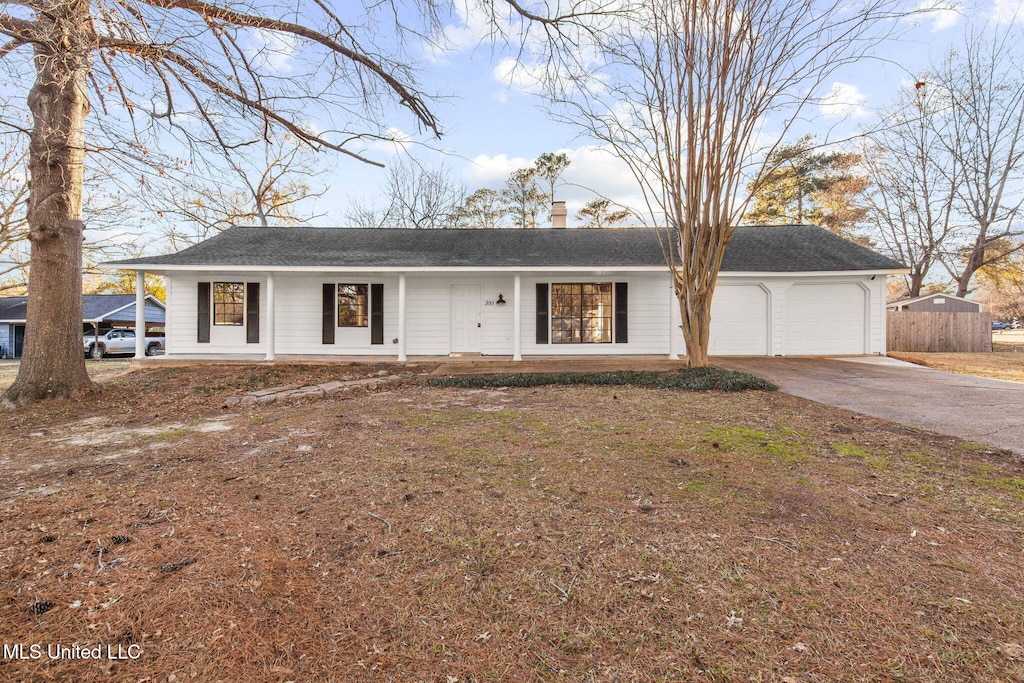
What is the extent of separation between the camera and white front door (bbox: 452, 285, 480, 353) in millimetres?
12141

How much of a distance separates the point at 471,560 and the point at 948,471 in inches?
146

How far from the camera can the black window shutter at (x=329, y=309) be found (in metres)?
11.9

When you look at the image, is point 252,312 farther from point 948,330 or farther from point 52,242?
point 948,330

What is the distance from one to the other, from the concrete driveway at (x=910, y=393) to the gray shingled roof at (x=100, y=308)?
28.8 metres

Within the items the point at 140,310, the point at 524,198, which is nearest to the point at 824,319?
the point at 524,198

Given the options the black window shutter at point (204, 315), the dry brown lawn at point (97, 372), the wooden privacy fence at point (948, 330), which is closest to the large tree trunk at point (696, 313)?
the black window shutter at point (204, 315)

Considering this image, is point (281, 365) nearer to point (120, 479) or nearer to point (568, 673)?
point (120, 479)

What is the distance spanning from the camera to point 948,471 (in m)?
3.46

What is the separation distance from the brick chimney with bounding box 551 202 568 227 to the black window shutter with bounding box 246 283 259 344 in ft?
29.6

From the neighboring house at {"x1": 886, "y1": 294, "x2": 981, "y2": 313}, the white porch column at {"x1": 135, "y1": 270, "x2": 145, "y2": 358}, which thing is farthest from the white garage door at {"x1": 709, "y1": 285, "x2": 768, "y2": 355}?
the white porch column at {"x1": 135, "y1": 270, "x2": 145, "y2": 358}

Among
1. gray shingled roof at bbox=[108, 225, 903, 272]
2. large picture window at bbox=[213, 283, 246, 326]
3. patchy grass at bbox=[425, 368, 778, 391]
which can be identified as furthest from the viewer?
large picture window at bbox=[213, 283, 246, 326]

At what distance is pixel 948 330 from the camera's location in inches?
653

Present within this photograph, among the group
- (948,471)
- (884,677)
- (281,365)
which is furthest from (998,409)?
(281,365)

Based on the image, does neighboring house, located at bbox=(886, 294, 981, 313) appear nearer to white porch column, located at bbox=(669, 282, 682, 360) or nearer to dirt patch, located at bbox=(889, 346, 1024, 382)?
dirt patch, located at bbox=(889, 346, 1024, 382)
